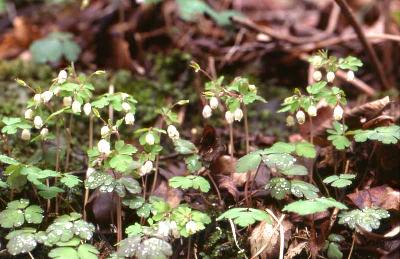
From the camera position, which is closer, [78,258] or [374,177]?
[78,258]

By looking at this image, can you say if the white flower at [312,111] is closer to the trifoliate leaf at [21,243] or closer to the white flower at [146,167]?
the white flower at [146,167]

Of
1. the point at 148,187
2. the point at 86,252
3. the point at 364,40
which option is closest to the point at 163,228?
the point at 86,252

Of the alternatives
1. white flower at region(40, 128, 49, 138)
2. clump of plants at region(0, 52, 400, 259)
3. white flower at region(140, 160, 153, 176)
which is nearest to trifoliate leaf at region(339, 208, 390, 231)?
clump of plants at region(0, 52, 400, 259)

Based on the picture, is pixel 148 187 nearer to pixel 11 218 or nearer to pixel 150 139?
pixel 150 139

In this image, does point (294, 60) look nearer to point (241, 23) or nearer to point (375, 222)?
point (241, 23)

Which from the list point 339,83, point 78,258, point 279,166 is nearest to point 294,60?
point 339,83

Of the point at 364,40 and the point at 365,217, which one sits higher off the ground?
the point at 364,40

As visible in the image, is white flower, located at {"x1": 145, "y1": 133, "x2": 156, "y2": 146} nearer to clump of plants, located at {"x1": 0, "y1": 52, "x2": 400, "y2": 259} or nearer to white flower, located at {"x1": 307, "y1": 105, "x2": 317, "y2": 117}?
clump of plants, located at {"x1": 0, "y1": 52, "x2": 400, "y2": 259}
